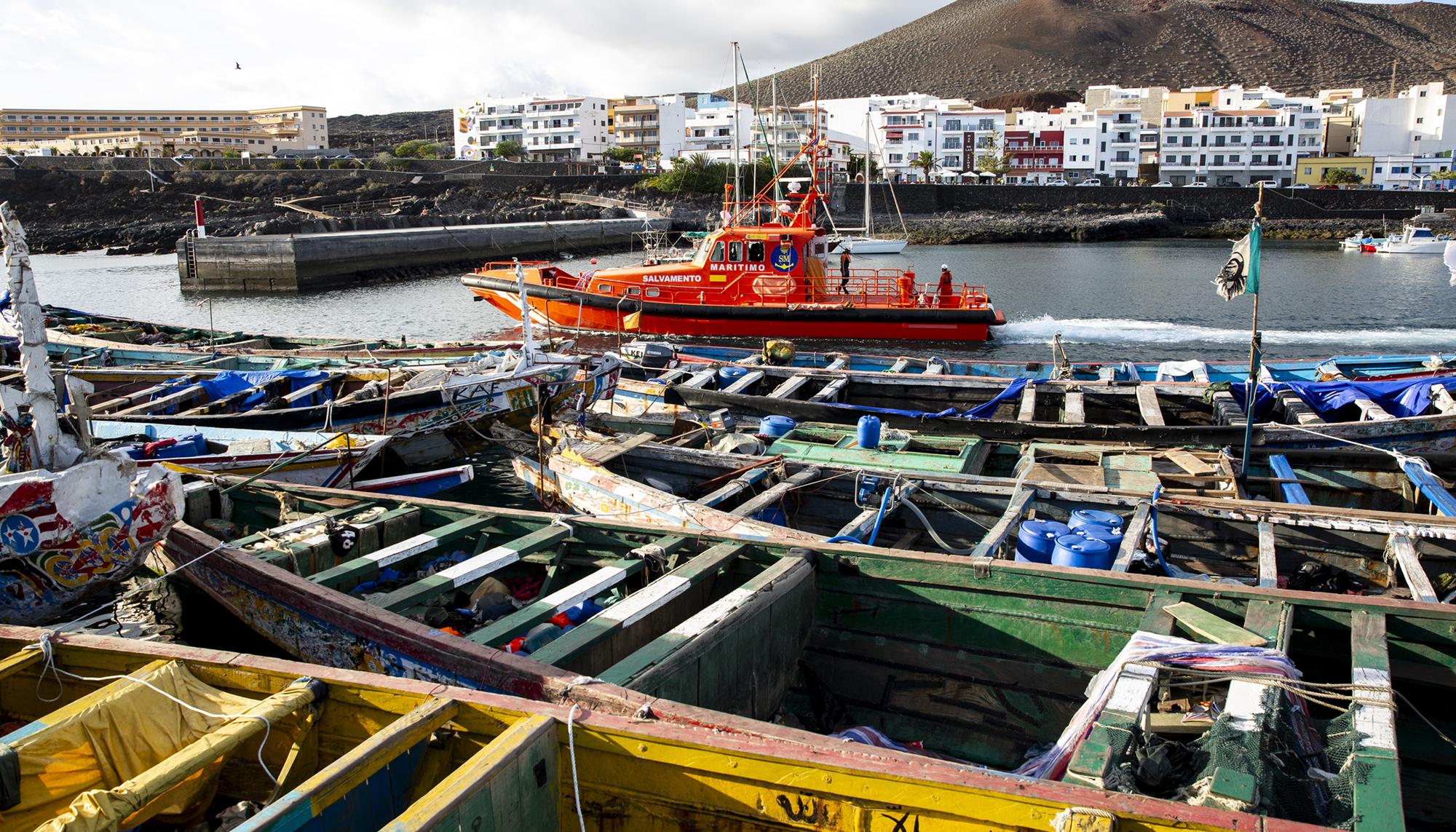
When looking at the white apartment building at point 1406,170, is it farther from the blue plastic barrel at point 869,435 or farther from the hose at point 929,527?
A: the hose at point 929,527

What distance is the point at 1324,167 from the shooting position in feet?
→ 290

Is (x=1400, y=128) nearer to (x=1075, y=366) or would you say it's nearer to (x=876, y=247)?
(x=876, y=247)

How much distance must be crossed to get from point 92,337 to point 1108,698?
2167cm

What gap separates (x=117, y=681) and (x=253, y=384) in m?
10.8

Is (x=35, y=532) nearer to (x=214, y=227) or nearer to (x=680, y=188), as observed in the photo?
(x=214, y=227)

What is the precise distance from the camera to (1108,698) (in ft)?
13.6

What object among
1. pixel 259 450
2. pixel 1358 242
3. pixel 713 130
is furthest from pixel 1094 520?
pixel 713 130

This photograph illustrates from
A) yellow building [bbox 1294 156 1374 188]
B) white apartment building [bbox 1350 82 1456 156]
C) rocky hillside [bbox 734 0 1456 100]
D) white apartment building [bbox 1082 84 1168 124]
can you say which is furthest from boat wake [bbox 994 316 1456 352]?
rocky hillside [bbox 734 0 1456 100]

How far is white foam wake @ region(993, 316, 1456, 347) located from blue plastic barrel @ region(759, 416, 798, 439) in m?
15.8

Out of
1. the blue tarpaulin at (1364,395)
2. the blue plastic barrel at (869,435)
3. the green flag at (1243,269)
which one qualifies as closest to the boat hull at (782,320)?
the blue tarpaulin at (1364,395)

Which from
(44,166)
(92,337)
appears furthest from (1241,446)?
(44,166)

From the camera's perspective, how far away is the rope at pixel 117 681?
3703mm

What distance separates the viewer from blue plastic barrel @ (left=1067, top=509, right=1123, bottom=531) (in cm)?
715

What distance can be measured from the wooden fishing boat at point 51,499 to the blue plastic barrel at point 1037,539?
591 centimetres
